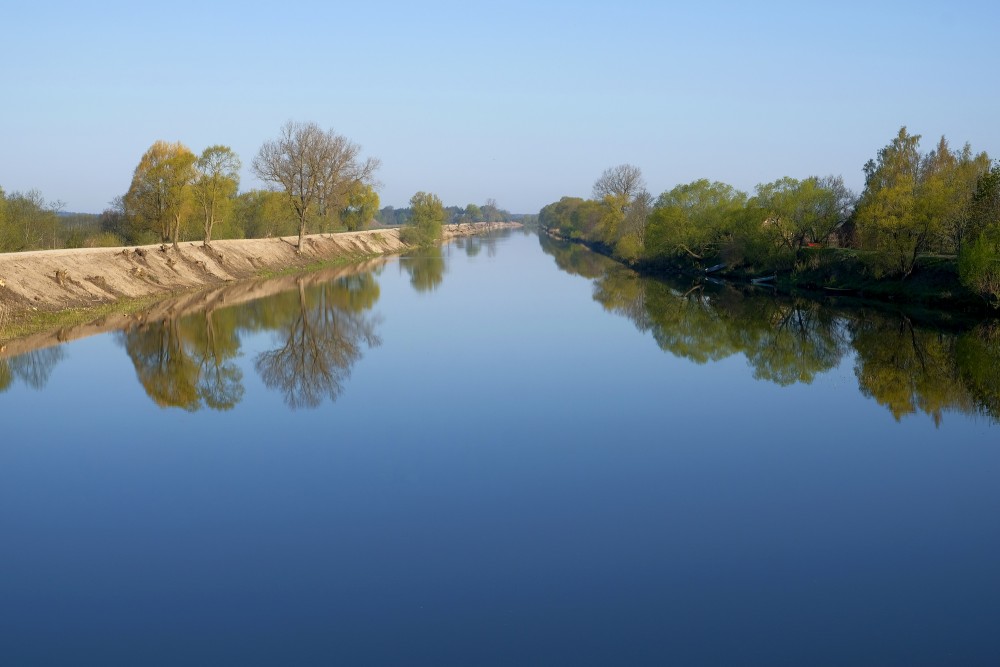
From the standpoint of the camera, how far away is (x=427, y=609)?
761 cm

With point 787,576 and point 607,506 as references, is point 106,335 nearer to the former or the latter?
point 607,506

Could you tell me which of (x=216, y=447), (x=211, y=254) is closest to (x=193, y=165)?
(x=211, y=254)

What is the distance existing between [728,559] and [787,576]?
648 millimetres

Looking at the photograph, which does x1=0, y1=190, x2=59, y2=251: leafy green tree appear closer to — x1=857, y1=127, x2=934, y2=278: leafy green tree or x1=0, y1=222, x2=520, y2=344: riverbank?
x1=0, y1=222, x2=520, y2=344: riverbank

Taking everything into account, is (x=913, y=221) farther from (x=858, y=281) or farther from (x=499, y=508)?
(x=499, y=508)

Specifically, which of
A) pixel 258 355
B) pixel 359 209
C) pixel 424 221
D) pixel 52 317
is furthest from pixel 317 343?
pixel 424 221

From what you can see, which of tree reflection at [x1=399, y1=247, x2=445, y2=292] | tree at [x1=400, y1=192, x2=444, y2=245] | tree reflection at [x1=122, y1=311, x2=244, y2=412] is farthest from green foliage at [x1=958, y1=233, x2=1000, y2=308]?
tree at [x1=400, y1=192, x2=444, y2=245]

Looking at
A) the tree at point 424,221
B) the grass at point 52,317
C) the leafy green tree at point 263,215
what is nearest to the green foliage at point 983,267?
the grass at point 52,317

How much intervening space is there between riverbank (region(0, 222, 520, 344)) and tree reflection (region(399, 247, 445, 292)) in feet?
23.5

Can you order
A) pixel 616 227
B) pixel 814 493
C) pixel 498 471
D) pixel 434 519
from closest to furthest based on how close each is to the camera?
pixel 434 519 → pixel 814 493 → pixel 498 471 → pixel 616 227

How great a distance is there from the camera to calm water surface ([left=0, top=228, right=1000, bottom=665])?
718cm

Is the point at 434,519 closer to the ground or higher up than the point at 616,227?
closer to the ground

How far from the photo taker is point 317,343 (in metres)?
24.1

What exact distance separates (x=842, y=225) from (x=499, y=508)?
41.9 metres
